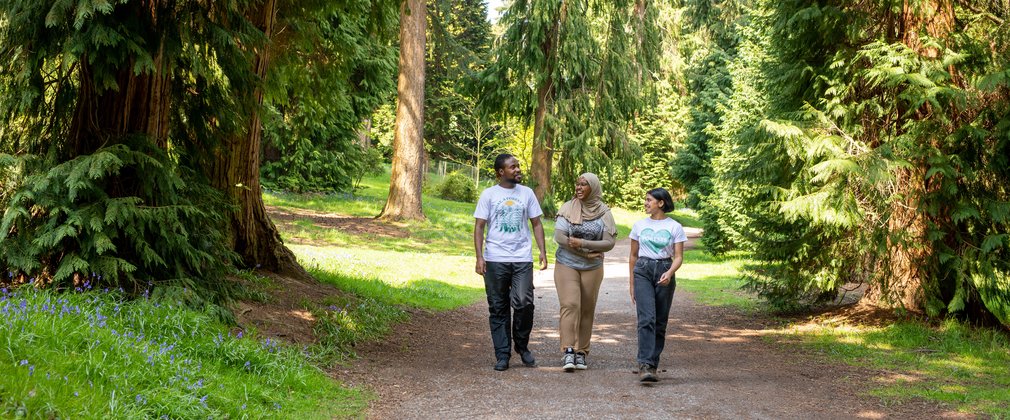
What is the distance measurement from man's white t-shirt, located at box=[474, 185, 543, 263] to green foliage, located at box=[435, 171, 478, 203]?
106 ft

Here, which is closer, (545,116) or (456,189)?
(545,116)

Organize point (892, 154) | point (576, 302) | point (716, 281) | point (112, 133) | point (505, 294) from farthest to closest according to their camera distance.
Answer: point (716, 281) → point (892, 154) → point (505, 294) → point (576, 302) → point (112, 133)

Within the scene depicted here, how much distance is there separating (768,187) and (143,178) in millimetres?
6600

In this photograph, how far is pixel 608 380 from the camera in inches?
277

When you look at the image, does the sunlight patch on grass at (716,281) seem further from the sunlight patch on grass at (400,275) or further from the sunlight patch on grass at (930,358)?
the sunlight patch on grass at (400,275)

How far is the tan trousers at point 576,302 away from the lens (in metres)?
7.42

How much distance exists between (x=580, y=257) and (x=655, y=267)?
2.14 feet

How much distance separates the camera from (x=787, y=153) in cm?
970

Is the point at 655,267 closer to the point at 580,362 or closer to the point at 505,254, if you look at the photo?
the point at 580,362

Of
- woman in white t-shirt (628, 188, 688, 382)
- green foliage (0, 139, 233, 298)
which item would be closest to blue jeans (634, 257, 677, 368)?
woman in white t-shirt (628, 188, 688, 382)

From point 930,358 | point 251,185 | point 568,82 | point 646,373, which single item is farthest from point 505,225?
point 568,82

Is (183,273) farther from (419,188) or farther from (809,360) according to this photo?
(419,188)

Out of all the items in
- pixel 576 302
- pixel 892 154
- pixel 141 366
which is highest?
pixel 892 154

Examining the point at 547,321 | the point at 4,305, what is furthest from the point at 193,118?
the point at 547,321
